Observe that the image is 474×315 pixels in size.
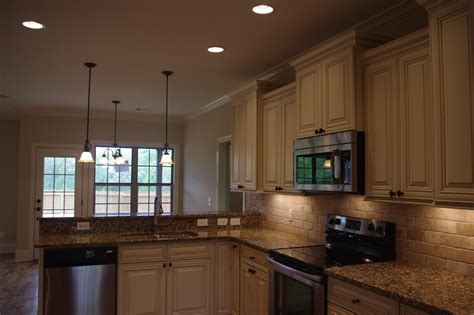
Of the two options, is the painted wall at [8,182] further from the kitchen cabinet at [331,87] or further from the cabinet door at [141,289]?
the kitchen cabinet at [331,87]

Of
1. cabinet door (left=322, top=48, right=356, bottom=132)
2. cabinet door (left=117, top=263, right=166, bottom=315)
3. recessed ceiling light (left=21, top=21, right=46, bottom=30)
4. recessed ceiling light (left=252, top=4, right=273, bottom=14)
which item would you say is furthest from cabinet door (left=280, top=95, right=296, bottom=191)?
recessed ceiling light (left=21, top=21, right=46, bottom=30)

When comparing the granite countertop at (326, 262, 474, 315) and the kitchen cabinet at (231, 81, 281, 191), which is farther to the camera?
the kitchen cabinet at (231, 81, 281, 191)

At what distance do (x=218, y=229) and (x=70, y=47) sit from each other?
2424 millimetres

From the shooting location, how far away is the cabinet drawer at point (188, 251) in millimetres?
3783

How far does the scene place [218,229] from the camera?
4445mm

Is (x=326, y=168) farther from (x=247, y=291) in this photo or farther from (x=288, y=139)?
(x=247, y=291)

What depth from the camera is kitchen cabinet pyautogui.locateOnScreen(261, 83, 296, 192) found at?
12.2 ft

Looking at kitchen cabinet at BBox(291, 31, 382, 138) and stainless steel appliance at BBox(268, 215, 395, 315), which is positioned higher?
kitchen cabinet at BBox(291, 31, 382, 138)

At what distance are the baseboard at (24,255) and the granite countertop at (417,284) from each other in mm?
6542

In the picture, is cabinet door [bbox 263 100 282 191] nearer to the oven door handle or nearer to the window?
the oven door handle

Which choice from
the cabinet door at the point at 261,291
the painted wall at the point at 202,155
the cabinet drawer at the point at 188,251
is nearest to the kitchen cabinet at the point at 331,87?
the cabinet door at the point at 261,291

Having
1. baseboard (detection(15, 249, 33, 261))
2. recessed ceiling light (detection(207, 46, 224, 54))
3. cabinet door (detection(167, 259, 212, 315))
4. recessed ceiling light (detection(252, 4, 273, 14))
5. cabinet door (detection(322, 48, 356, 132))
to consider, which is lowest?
baseboard (detection(15, 249, 33, 261))

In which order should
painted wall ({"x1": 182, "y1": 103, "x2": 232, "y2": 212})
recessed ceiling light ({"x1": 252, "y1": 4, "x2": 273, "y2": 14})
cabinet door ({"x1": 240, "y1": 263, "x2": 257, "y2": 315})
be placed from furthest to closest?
painted wall ({"x1": 182, "y1": 103, "x2": 232, "y2": 212}) → cabinet door ({"x1": 240, "y1": 263, "x2": 257, "y2": 315}) → recessed ceiling light ({"x1": 252, "y1": 4, "x2": 273, "y2": 14})

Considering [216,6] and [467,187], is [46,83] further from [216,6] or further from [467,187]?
[467,187]
